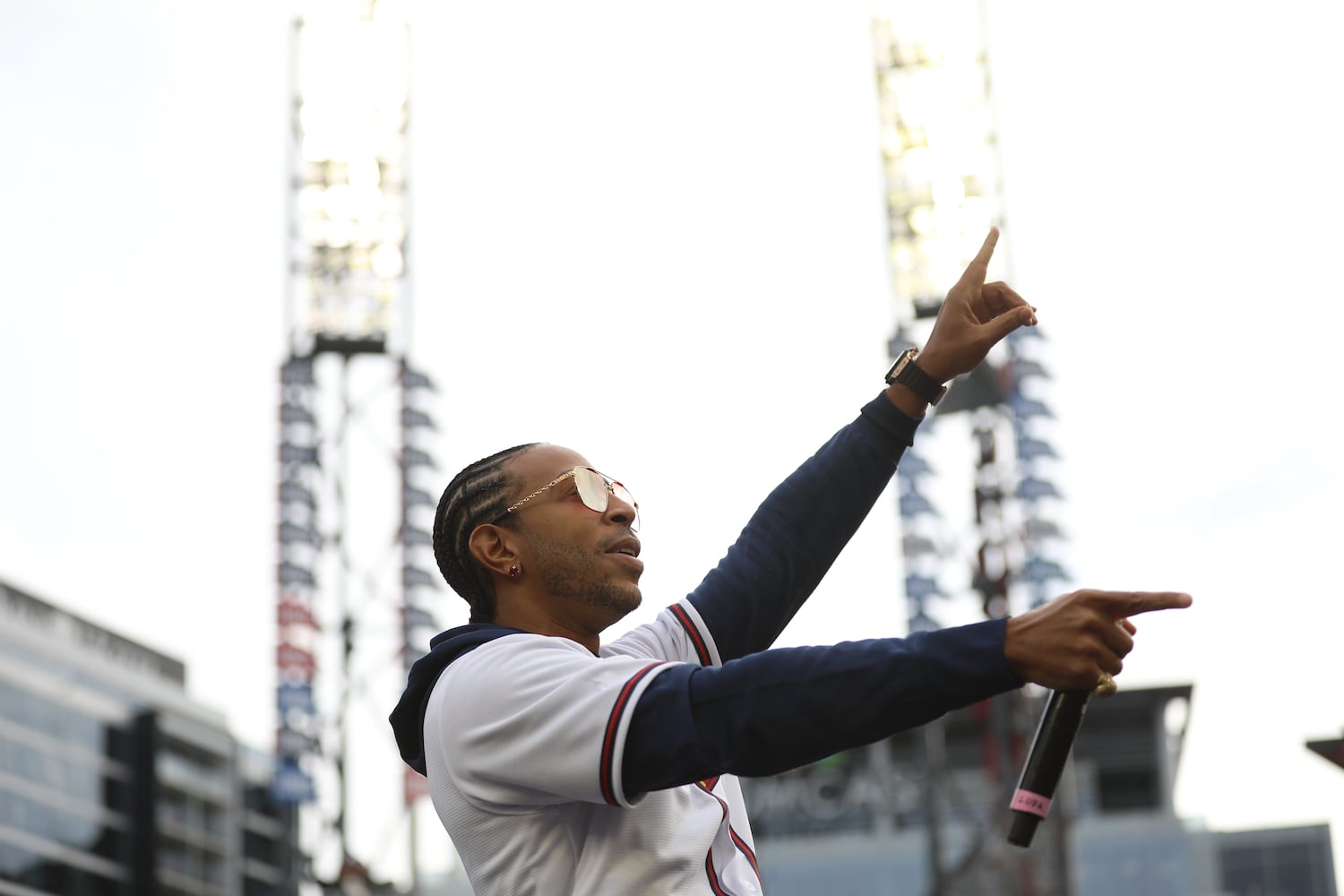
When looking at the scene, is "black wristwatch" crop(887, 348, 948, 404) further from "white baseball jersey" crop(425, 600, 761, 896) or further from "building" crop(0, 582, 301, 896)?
"building" crop(0, 582, 301, 896)

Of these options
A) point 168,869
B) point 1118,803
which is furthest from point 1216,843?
point 168,869

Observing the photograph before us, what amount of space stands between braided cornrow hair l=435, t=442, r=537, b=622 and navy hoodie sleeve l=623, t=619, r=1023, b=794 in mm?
717

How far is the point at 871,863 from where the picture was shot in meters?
58.1

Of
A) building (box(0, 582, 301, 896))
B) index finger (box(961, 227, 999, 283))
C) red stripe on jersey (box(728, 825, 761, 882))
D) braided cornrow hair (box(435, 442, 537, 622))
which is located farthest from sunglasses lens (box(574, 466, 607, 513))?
building (box(0, 582, 301, 896))

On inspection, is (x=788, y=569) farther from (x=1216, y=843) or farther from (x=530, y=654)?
(x=1216, y=843)

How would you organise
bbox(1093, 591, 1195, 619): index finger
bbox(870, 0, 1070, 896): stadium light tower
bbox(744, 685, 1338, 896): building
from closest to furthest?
bbox(1093, 591, 1195, 619): index finger < bbox(870, 0, 1070, 896): stadium light tower < bbox(744, 685, 1338, 896): building

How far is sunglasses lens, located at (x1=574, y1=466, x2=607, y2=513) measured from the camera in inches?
121

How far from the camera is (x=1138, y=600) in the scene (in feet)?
7.37

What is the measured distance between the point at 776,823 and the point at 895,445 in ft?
194

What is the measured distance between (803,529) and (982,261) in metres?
0.66

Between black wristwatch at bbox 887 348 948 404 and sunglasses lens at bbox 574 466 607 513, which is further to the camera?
black wristwatch at bbox 887 348 948 404

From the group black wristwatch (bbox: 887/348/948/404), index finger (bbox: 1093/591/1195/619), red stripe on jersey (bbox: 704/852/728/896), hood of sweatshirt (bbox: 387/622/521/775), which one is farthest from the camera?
black wristwatch (bbox: 887/348/948/404)

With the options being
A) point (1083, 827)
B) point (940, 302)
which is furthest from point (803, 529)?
point (1083, 827)

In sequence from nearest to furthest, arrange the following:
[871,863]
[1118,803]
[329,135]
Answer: [329,135], [871,863], [1118,803]
